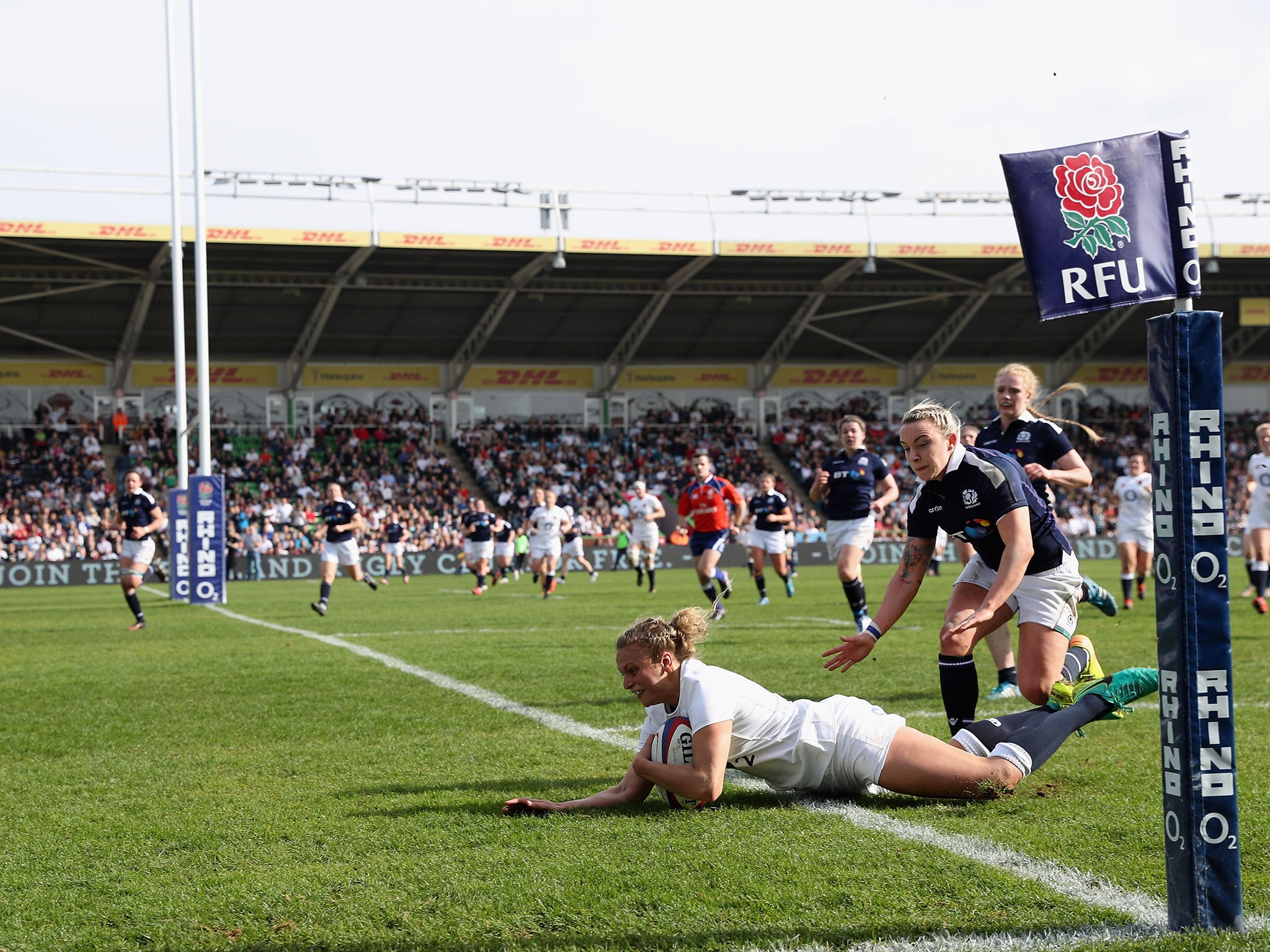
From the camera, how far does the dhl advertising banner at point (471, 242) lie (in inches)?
1470

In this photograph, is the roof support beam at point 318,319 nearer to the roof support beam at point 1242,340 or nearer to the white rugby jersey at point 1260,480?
the white rugby jersey at point 1260,480

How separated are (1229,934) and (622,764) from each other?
10.9 ft

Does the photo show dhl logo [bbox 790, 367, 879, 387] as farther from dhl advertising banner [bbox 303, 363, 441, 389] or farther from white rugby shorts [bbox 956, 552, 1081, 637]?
white rugby shorts [bbox 956, 552, 1081, 637]

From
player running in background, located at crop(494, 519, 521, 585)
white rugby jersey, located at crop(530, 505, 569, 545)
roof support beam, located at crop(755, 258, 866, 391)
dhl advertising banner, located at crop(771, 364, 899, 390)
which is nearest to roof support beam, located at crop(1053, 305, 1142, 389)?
dhl advertising banner, located at crop(771, 364, 899, 390)

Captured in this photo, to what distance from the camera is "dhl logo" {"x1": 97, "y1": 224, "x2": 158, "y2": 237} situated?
114ft

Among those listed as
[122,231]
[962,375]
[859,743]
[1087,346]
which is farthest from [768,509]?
[1087,346]

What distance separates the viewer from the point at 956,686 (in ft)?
19.4

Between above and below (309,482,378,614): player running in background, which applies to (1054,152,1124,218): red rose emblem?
above

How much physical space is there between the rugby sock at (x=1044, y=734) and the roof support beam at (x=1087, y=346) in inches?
1795

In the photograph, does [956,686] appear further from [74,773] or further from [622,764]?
[74,773]

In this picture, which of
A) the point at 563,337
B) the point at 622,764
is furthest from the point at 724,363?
the point at 622,764

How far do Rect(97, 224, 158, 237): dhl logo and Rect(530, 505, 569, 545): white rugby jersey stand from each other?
17.5 m

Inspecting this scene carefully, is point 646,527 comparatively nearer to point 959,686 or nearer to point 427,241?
point 427,241

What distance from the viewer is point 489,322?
44.2 meters
